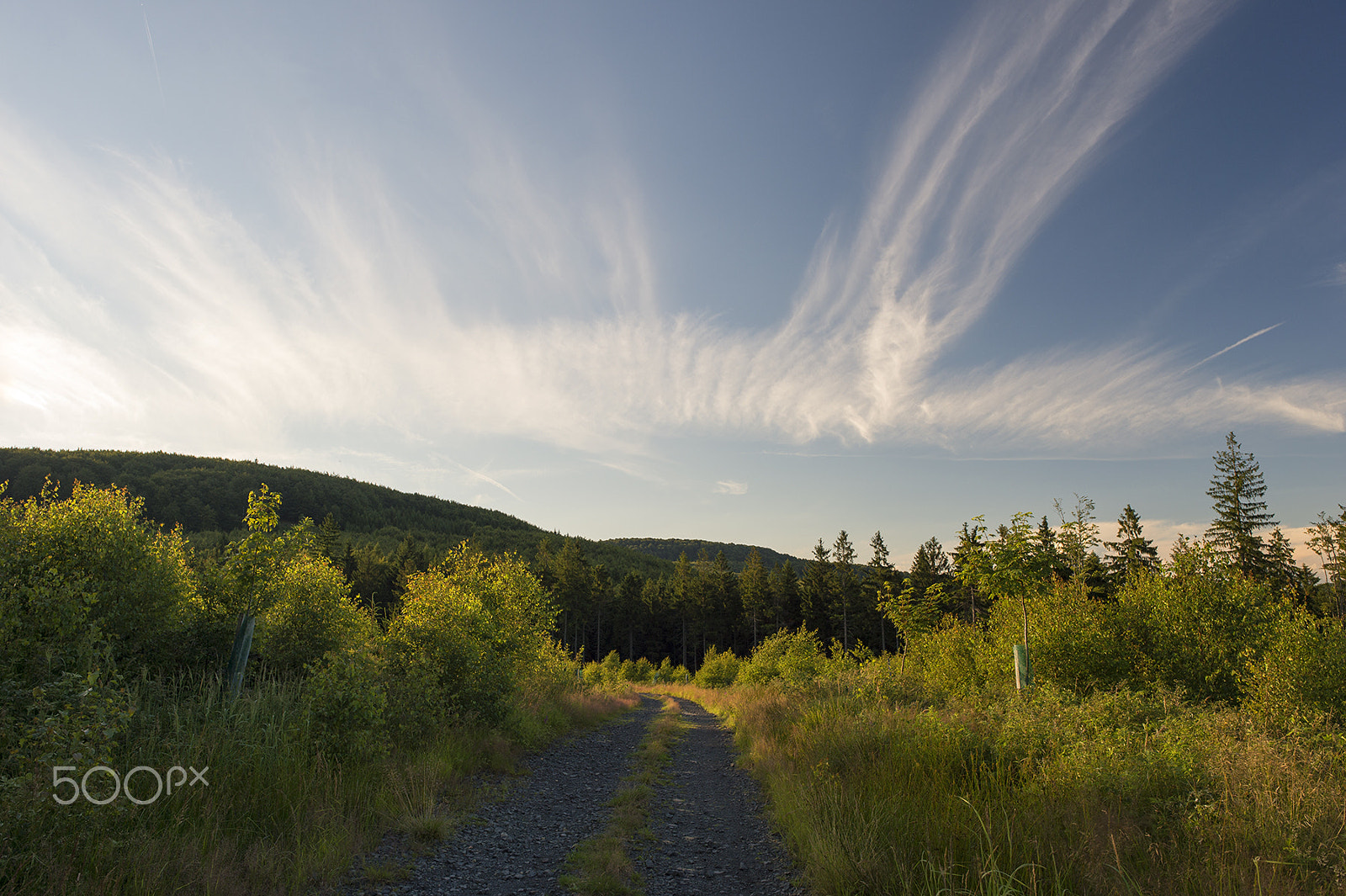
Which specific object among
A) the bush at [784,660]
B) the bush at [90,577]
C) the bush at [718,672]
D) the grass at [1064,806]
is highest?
the bush at [90,577]

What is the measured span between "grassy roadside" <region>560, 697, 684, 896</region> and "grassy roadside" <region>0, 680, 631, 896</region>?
2.09 metres

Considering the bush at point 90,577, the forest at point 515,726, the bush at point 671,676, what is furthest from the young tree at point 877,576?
the bush at point 90,577

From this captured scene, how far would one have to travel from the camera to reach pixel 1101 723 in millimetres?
8961

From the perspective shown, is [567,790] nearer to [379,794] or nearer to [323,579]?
[379,794]

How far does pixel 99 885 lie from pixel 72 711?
61.0 inches

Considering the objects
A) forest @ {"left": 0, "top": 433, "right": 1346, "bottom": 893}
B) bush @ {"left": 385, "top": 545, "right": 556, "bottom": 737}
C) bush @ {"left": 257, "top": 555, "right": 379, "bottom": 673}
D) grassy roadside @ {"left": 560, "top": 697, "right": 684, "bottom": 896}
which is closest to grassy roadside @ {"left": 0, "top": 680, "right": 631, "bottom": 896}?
forest @ {"left": 0, "top": 433, "right": 1346, "bottom": 893}

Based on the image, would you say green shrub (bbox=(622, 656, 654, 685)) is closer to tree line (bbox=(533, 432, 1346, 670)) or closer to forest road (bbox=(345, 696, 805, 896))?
tree line (bbox=(533, 432, 1346, 670))

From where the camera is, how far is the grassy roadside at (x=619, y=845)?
19.6 feet

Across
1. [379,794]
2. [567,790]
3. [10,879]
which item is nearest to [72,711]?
[10,879]

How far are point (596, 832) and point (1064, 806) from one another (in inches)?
239

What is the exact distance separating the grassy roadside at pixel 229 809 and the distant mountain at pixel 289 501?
90195 mm

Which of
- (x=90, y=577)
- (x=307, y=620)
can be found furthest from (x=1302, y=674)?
(x=90, y=577)

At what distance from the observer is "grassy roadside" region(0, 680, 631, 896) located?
455cm

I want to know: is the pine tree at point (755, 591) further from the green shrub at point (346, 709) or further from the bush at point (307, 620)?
the green shrub at point (346, 709)
